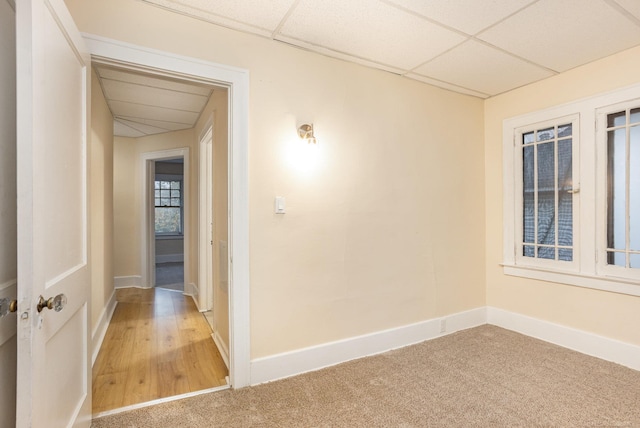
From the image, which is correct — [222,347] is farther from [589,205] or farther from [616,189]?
[616,189]

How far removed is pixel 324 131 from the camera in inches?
100

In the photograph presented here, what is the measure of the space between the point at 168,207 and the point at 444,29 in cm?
822

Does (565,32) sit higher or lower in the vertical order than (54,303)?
higher

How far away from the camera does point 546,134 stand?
3035 mm

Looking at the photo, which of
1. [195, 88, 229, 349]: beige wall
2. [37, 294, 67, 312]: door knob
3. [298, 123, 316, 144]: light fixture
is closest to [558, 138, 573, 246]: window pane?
[298, 123, 316, 144]: light fixture

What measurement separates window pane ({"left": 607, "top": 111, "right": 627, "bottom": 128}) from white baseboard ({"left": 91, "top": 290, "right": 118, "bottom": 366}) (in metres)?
4.50

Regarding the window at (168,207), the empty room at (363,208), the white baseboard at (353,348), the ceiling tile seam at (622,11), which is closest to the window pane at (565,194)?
the empty room at (363,208)

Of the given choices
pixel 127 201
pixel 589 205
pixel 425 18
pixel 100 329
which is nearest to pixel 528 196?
pixel 589 205

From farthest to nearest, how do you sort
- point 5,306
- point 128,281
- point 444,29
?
point 128,281
point 444,29
point 5,306

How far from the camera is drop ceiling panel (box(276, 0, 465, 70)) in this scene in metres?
1.97

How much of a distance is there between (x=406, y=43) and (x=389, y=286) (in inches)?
77.3

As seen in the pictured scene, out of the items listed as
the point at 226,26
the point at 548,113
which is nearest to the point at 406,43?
the point at 226,26

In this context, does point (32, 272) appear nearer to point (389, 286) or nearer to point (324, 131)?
point (324, 131)

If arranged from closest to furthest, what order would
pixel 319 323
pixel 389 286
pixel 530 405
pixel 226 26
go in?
pixel 530 405, pixel 226 26, pixel 319 323, pixel 389 286
